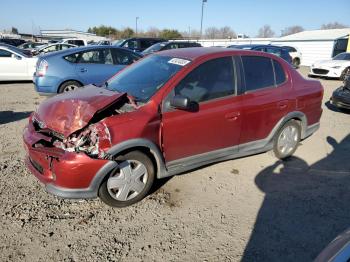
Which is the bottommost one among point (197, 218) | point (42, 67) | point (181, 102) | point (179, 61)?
point (197, 218)

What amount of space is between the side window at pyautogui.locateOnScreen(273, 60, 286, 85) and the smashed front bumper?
280 cm

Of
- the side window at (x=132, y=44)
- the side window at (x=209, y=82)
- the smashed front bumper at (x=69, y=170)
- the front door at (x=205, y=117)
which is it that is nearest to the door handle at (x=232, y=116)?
the front door at (x=205, y=117)

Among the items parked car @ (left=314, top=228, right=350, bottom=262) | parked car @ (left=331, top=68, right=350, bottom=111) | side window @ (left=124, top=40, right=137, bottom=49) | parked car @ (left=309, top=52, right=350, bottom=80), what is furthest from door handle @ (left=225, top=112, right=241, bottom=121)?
side window @ (left=124, top=40, right=137, bottom=49)

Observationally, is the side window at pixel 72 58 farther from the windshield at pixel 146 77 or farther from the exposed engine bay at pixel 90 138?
the exposed engine bay at pixel 90 138

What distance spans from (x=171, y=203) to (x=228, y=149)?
1090 millimetres

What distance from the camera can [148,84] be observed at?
3.89 meters

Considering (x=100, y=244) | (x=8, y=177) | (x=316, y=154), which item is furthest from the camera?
(x=316, y=154)

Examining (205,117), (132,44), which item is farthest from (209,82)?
(132,44)

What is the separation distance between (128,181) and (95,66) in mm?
5806

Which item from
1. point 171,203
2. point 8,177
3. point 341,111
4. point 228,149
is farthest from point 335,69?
point 8,177

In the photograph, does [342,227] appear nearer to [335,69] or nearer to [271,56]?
[271,56]

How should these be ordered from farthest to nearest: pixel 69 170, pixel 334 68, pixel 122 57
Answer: pixel 334 68 < pixel 122 57 < pixel 69 170

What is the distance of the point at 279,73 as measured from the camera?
4.67 m

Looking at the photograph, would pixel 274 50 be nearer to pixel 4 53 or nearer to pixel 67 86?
pixel 67 86
